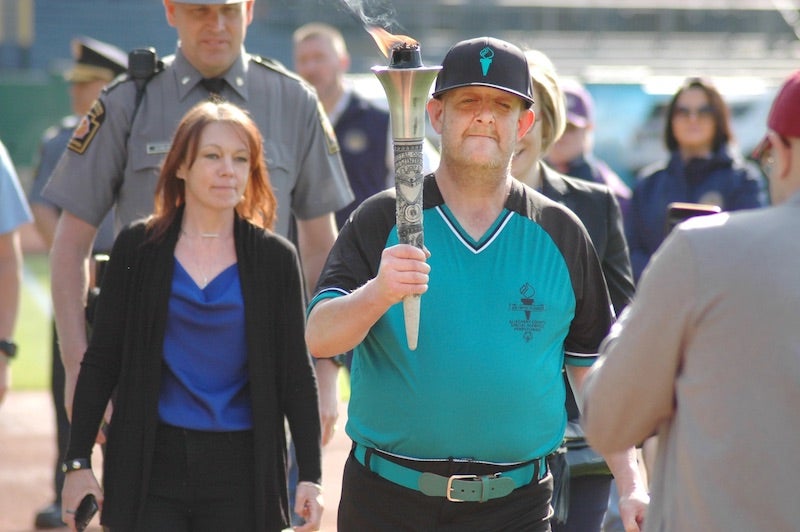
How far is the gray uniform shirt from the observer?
15.8 feet

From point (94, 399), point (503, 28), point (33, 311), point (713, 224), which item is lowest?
point (33, 311)

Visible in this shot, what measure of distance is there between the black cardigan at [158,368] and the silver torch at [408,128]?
1191 millimetres

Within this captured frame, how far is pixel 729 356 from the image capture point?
255 centimetres

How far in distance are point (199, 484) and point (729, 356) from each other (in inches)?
81.5

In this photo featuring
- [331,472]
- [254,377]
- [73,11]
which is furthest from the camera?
[73,11]

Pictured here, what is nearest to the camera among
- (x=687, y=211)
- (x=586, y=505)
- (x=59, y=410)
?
(x=687, y=211)

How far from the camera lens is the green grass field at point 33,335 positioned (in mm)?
12302

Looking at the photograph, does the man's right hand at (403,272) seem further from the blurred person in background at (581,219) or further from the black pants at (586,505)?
the black pants at (586,505)

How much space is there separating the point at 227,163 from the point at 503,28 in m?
27.2

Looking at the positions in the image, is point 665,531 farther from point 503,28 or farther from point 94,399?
point 503,28

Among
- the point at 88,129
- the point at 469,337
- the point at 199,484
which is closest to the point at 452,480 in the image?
the point at 469,337

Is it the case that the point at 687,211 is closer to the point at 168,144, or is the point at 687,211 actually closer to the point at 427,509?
the point at 427,509

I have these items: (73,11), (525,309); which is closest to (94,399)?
(525,309)

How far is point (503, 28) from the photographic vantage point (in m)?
31.0
